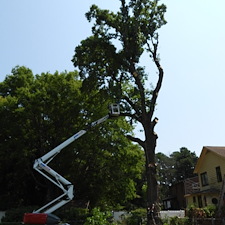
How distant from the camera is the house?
25.9 meters

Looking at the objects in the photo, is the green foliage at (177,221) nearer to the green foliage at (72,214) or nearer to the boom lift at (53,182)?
the boom lift at (53,182)

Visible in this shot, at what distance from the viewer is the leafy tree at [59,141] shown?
24.2 metres

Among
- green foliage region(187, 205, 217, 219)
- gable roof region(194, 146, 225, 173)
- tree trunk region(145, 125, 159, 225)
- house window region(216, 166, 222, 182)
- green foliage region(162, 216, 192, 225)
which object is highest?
gable roof region(194, 146, 225, 173)

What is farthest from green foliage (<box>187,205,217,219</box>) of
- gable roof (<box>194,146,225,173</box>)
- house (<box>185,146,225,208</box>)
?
gable roof (<box>194,146,225,173</box>)

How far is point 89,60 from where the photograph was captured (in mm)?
18828

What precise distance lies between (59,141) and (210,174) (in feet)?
48.0

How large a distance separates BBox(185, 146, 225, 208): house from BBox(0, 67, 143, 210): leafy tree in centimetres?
665

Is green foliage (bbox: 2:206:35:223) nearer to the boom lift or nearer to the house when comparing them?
the boom lift

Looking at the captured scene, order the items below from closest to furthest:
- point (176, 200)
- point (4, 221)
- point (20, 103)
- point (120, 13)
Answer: point (120, 13), point (4, 221), point (20, 103), point (176, 200)

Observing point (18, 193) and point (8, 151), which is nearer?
point (8, 151)

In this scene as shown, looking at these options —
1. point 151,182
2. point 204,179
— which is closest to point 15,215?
point 151,182

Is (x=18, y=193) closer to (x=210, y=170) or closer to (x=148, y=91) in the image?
(x=148, y=91)

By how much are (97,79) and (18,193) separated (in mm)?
14897

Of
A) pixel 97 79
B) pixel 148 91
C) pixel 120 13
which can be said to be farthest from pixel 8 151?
pixel 120 13
